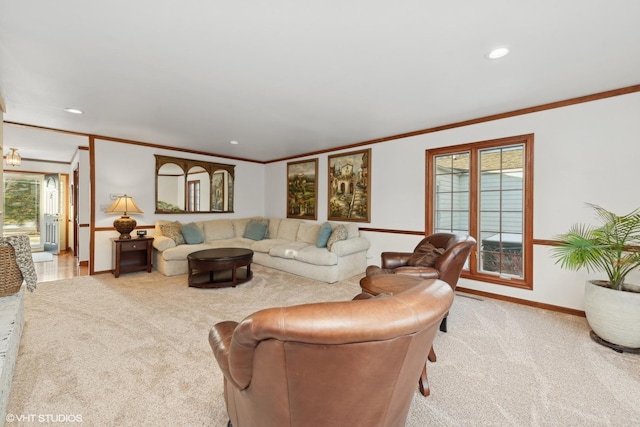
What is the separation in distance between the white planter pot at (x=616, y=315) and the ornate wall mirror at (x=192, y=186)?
6.11 metres

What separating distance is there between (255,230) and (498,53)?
5.12 metres

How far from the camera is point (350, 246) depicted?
4535mm

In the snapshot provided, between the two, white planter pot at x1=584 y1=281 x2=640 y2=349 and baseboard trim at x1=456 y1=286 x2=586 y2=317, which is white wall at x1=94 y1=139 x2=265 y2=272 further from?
white planter pot at x1=584 y1=281 x2=640 y2=349

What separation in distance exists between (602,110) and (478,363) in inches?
116

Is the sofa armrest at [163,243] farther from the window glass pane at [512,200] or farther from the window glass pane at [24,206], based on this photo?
the window glass pane at [512,200]

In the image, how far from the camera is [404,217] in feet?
14.4

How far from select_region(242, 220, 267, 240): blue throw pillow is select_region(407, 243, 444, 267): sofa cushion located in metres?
3.82

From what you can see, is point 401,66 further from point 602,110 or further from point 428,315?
point 602,110

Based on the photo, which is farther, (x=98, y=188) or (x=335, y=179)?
(x=335, y=179)

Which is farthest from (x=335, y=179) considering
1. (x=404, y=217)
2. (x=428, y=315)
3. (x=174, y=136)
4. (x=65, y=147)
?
(x=65, y=147)

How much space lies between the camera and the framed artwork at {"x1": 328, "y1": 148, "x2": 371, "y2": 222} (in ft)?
16.2

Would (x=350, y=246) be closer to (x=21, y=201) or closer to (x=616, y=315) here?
(x=616, y=315)

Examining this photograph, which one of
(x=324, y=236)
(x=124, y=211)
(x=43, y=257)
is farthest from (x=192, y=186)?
(x=43, y=257)

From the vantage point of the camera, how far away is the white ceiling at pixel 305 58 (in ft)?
5.48
